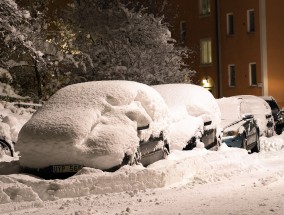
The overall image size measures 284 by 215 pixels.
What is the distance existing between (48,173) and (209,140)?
15.5ft

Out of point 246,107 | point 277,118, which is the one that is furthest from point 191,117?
point 277,118

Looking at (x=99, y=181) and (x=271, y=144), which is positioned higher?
(x=99, y=181)

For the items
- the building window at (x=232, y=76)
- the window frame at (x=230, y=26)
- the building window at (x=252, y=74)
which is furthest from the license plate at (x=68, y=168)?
the window frame at (x=230, y=26)

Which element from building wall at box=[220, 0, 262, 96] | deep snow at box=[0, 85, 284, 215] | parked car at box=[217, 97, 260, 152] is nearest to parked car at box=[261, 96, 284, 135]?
parked car at box=[217, 97, 260, 152]

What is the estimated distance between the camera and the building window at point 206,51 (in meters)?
40.7

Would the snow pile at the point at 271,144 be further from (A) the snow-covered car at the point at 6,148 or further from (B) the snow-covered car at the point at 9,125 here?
(A) the snow-covered car at the point at 6,148

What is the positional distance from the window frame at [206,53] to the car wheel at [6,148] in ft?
92.8

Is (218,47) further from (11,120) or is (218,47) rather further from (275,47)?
(11,120)

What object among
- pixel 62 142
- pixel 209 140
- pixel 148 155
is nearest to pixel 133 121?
pixel 148 155

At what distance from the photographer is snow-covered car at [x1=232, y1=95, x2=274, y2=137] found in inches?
731

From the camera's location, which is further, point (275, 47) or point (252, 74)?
point (252, 74)

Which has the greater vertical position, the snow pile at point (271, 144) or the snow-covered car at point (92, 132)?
the snow-covered car at point (92, 132)

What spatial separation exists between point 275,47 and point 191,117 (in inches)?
1031

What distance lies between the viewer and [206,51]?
40.9 metres
